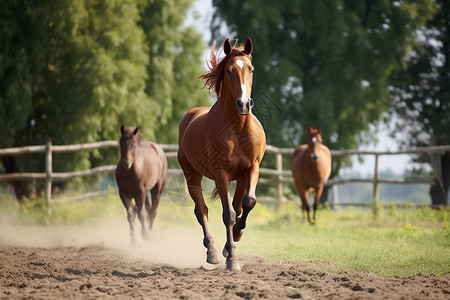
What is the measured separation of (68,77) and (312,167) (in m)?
9.19

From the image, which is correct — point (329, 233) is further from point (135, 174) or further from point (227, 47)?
point (227, 47)

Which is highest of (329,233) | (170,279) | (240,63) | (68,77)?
(68,77)

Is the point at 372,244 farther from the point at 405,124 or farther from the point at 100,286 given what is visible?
the point at 405,124

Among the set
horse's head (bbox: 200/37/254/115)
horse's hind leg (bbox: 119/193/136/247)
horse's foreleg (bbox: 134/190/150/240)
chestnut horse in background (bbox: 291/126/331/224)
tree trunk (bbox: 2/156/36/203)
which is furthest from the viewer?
tree trunk (bbox: 2/156/36/203)

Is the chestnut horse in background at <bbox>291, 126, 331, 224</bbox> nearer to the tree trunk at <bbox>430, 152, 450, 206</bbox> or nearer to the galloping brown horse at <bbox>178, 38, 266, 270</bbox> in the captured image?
the galloping brown horse at <bbox>178, 38, 266, 270</bbox>

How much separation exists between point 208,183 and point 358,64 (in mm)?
12091

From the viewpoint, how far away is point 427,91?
59.7 feet

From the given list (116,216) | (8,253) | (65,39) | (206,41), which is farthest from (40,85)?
(8,253)

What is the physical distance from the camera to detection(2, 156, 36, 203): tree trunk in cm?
1546

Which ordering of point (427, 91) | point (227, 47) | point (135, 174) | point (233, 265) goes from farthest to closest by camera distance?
point (427, 91)
point (135, 174)
point (227, 47)
point (233, 265)

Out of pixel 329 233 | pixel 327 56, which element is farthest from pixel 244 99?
pixel 327 56

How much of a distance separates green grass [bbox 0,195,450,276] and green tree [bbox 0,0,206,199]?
285 centimetres

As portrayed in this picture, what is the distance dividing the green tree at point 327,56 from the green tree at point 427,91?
559mm

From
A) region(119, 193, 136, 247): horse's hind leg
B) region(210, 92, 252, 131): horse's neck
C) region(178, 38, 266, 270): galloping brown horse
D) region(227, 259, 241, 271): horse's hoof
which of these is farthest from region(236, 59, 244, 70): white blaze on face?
region(119, 193, 136, 247): horse's hind leg
